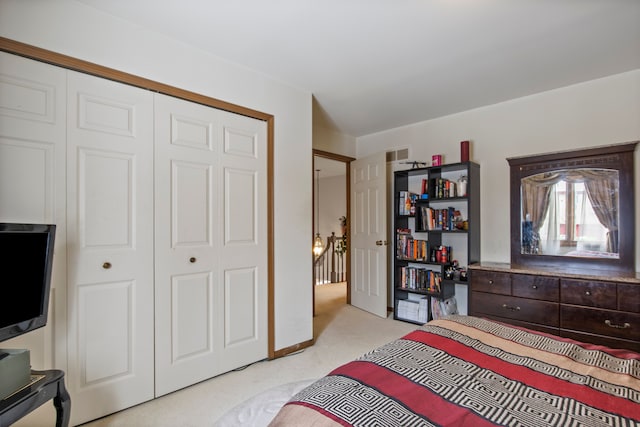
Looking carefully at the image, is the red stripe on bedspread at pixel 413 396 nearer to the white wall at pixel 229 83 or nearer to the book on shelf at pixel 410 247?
the white wall at pixel 229 83

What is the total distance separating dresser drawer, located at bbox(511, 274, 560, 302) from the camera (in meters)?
2.69

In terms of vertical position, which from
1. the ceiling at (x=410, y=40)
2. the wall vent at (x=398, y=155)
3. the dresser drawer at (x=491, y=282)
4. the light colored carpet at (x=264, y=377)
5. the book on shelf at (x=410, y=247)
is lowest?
the light colored carpet at (x=264, y=377)

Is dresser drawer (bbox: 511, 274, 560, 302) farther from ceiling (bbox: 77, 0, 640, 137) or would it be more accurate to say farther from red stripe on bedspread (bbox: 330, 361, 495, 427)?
red stripe on bedspread (bbox: 330, 361, 495, 427)

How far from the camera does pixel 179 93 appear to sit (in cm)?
230

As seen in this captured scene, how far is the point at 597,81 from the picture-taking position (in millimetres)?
2885

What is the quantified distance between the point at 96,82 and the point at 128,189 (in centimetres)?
68

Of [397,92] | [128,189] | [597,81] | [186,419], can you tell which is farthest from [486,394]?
[597,81]

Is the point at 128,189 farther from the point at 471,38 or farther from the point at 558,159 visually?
the point at 558,159

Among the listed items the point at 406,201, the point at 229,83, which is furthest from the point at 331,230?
the point at 229,83

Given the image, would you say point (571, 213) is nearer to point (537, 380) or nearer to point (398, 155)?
point (398, 155)

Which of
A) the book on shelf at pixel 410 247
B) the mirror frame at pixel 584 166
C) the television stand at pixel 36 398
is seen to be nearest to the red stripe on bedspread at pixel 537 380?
the television stand at pixel 36 398

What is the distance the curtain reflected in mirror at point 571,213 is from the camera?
280 cm

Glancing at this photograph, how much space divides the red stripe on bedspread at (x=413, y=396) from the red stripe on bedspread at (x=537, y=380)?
0.36 meters

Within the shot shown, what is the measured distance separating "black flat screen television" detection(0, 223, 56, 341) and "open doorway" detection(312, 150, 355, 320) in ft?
12.3
